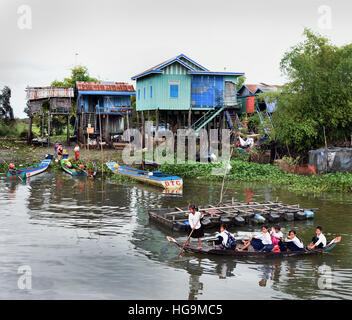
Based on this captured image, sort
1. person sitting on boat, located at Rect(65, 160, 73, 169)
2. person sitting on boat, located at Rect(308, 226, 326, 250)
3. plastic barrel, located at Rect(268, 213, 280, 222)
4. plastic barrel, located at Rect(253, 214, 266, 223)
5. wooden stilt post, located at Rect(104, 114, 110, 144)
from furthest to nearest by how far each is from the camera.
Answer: wooden stilt post, located at Rect(104, 114, 110, 144) → person sitting on boat, located at Rect(65, 160, 73, 169) → plastic barrel, located at Rect(268, 213, 280, 222) → plastic barrel, located at Rect(253, 214, 266, 223) → person sitting on boat, located at Rect(308, 226, 326, 250)

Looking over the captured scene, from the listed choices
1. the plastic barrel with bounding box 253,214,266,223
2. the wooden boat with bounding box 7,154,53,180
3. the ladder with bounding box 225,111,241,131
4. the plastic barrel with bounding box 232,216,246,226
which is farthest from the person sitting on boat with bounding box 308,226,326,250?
the ladder with bounding box 225,111,241,131

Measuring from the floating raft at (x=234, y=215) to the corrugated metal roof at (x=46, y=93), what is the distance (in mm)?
26728

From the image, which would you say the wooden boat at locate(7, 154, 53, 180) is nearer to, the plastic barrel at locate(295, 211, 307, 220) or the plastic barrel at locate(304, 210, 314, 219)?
the plastic barrel at locate(295, 211, 307, 220)

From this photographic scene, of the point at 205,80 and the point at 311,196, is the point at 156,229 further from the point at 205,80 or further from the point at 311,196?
the point at 205,80

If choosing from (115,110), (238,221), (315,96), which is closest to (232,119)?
(315,96)

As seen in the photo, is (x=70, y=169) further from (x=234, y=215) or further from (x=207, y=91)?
(x=234, y=215)

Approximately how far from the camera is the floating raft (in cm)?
1671

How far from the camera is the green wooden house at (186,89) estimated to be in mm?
32656

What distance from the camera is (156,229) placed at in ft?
54.7

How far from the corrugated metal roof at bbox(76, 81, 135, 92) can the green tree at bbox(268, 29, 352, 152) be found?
16.8 metres

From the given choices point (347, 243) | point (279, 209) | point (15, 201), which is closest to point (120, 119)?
point (15, 201)

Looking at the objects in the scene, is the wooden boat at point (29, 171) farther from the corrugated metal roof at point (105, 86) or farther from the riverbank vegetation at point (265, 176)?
the corrugated metal roof at point (105, 86)

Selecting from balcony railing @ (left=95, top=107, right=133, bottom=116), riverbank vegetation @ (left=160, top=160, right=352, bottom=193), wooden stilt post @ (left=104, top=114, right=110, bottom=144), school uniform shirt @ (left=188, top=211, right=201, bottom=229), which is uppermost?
balcony railing @ (left=95, top=107, right=133, bottom=116)
